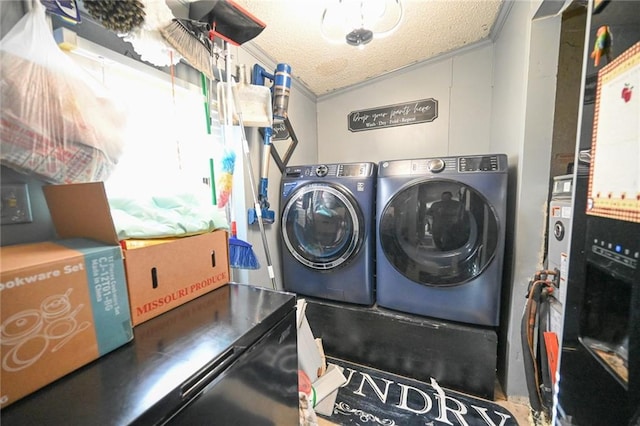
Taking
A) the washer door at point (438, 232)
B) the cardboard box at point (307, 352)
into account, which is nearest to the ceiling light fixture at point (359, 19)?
the washer door at point (438, 232)

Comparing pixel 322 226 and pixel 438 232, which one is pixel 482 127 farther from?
pixel 322 226

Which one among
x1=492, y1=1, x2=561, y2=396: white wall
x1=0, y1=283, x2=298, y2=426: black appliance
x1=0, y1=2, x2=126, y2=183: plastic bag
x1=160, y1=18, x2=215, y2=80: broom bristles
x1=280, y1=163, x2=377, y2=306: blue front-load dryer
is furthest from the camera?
x1=280, y1=163, x2=377, y2=306: blue front-load dryer

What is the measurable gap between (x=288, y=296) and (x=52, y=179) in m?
0.71

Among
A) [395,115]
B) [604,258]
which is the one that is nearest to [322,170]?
[395,115]

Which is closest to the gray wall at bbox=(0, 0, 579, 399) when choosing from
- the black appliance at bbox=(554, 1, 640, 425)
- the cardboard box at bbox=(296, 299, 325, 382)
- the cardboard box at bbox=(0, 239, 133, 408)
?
the cardboard box at bbox=(0, 239, 133, 408)

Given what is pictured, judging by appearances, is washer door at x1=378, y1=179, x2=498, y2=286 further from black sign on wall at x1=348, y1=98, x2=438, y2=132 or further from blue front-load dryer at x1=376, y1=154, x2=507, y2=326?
black sign on wall at x1=348, y1=98, x2=438, y2=132

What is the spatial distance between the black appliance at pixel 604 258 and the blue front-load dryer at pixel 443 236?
0.66 metres

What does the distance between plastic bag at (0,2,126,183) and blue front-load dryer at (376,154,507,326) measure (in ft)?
4.08

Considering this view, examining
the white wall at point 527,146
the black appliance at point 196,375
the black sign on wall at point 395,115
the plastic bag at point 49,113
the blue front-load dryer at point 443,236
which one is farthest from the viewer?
the black sign on wall at point 395,115

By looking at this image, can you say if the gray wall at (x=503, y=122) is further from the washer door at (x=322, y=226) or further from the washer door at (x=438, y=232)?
the washer door at (x=322, y=226)

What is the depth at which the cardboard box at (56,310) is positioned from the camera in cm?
41

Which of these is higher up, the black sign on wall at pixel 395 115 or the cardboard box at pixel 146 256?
the black sign on wall at pixel 395 115

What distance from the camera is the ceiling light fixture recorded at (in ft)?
4.28

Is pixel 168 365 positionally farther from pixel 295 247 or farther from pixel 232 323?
pixel 295 247
